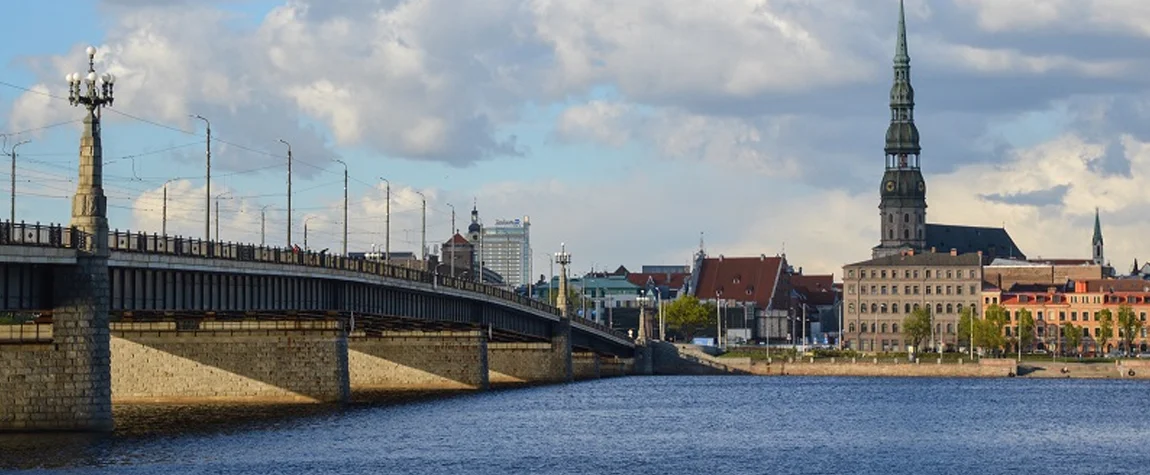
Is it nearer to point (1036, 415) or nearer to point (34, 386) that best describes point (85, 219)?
point (34, 386)

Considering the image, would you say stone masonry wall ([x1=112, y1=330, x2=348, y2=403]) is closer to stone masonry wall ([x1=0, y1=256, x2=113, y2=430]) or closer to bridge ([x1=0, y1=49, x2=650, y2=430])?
bridge ([x1=0, y1=49, x2=650, y2=430])

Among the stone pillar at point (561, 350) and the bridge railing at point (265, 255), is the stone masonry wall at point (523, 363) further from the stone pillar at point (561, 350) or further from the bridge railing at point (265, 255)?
the bridge railing at point (265, 255)

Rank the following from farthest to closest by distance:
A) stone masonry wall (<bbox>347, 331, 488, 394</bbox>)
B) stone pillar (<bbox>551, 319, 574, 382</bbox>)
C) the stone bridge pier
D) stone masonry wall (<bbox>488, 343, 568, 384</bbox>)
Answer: stone pillar (<bbox>551, 319, 574, 382</bbox>)
stone masonry wall (<bbox>488, 343, 568, 384</bbox>)
stone masonry wall (<bbox>347, 331, 488, 394</bbox>)
the stone bridge pier

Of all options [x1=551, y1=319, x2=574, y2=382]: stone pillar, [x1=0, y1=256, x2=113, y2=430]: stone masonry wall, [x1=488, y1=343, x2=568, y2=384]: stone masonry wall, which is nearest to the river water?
[x1=0, y1=256, x2=113, y2=430]: stone masonry wall

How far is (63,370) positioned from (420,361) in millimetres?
74867

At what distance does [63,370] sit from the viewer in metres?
87.5

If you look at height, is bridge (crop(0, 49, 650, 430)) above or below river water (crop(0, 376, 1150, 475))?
above

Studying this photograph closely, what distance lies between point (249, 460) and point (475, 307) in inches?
3106

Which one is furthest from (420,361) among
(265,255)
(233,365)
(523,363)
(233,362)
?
(265,255)

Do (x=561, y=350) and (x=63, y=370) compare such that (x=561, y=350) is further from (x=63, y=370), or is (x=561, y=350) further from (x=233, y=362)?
(x=63, y=370)

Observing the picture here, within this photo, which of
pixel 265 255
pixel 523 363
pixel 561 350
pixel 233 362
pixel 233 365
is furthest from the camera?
pixel 561 350

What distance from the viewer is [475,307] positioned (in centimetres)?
16125

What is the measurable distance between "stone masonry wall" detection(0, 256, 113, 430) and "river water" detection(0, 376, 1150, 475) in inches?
66.7

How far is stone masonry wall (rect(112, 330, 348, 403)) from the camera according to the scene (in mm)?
122812
